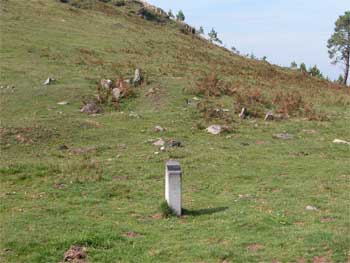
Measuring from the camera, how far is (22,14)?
41.8 metres

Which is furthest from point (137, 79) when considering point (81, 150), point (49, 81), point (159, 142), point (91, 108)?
point (81, 150)

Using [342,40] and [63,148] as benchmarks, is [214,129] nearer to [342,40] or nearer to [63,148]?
[63,148]

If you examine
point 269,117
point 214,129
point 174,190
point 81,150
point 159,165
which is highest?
point 269,117

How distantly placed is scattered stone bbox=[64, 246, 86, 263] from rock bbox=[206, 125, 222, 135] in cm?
1089

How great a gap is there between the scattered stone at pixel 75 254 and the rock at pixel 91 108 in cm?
1295

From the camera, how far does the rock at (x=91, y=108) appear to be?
21939 mm

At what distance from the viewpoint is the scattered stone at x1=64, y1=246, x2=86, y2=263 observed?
904 cm

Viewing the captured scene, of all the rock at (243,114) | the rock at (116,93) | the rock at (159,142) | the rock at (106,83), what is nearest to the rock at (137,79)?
the rock at (106,83)

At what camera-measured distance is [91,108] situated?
72.7 ft

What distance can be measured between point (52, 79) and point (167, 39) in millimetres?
20130

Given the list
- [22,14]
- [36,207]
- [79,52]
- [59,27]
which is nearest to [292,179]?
[36,207]

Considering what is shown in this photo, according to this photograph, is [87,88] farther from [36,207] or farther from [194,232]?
[194,232]

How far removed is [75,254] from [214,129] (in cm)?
1128

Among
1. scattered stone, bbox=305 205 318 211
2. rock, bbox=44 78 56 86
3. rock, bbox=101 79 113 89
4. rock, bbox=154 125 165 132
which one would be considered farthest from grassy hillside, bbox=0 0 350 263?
rock, bbox=101 79 113 89
